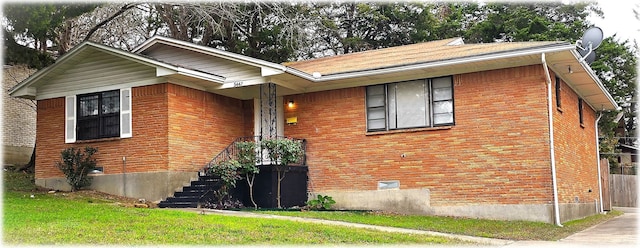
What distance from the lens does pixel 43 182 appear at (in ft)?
63.9

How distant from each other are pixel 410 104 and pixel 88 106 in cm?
844

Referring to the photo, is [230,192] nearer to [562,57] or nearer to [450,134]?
[450,134]

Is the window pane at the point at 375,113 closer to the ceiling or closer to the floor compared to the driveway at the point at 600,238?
closer to the ceiling

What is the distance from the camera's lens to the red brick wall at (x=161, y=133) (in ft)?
58.2

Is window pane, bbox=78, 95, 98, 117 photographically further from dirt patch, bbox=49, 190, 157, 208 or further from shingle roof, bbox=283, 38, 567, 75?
shingle roof, bbox=283, 38, 567, 75

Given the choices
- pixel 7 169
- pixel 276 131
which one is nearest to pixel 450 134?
pixel 276 131

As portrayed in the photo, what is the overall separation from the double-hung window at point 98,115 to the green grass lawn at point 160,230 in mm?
4331

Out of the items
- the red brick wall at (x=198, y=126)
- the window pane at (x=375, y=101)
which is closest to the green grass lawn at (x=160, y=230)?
the red brick wall at (x=198, y=126)

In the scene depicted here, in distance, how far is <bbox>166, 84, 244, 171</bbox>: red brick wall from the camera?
17844 millimetres

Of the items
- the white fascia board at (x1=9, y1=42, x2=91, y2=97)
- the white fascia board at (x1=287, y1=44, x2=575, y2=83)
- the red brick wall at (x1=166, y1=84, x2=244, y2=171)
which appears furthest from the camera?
the white fascia board at (x1=9, y1=42, x2=91, y2=97)

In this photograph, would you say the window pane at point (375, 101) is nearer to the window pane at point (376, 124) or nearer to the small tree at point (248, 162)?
the window pane at point (376, 124)

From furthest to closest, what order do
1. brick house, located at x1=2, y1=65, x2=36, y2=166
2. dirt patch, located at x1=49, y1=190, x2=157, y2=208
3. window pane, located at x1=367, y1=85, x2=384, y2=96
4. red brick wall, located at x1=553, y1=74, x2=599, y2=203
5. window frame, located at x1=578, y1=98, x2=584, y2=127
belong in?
brick house, located at x1=2, y1=65, x2=36, y2=166
window frame, located at x1=578, y1=98, x2=584, y2=127
window pane, located at x1=367, y1=85, x2=384, y2=96
red brick wall, located at x1=553, y1=74, x2=599, y2=203
dirt patch, located at x1=49, y1=190, x2=157, y2=208

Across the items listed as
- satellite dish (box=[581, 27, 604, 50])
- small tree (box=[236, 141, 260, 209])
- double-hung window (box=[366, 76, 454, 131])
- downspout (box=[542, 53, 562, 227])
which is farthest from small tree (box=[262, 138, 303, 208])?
satellite dish (box=[581, 27, 604, 50])

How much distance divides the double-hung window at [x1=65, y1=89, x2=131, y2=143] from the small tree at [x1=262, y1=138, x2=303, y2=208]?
3708 mm
